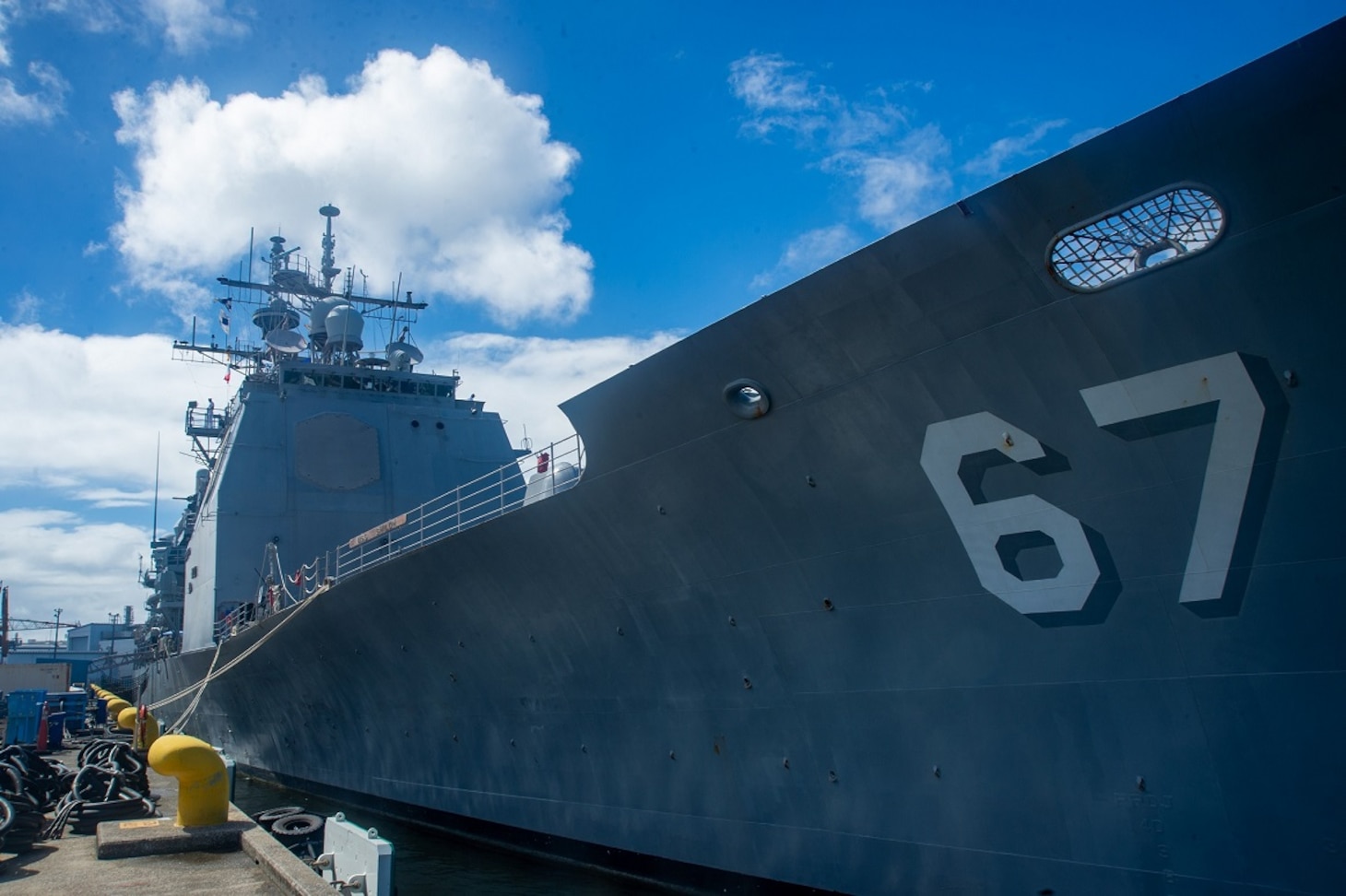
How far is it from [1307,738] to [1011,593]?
1511 mm

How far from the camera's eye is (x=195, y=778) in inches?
259

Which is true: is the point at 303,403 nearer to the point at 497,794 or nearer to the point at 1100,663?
the point at 497,794

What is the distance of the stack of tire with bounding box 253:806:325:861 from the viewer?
803 centimetres

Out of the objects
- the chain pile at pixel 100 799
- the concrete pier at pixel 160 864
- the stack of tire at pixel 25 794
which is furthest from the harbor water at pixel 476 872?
the stack of tire at pixel 25 794

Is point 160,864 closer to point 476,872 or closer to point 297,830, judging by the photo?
point 297,830

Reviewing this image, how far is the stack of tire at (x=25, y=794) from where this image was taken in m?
6.25

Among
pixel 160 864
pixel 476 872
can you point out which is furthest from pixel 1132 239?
pixel 476 872

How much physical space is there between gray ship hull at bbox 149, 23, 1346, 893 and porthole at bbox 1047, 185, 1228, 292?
7cm

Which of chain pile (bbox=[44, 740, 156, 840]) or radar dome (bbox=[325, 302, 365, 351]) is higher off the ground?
radar dome (bbox=[325, 302, 365, 351])

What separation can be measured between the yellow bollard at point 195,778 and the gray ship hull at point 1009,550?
3012 millimetres

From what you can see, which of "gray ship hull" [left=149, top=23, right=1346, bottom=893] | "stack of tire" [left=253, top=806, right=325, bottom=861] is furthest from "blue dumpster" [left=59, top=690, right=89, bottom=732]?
"gray ship hull" [left=149, top=23, right=1346, bottom=893]

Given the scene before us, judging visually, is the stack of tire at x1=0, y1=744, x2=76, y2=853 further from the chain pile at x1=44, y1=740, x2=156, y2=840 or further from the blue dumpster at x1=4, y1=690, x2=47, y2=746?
the blue dumpster at x1=4, y1=690, x2=47, y2=746

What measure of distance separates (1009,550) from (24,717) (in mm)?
16009

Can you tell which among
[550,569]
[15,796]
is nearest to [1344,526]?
[550,569]
